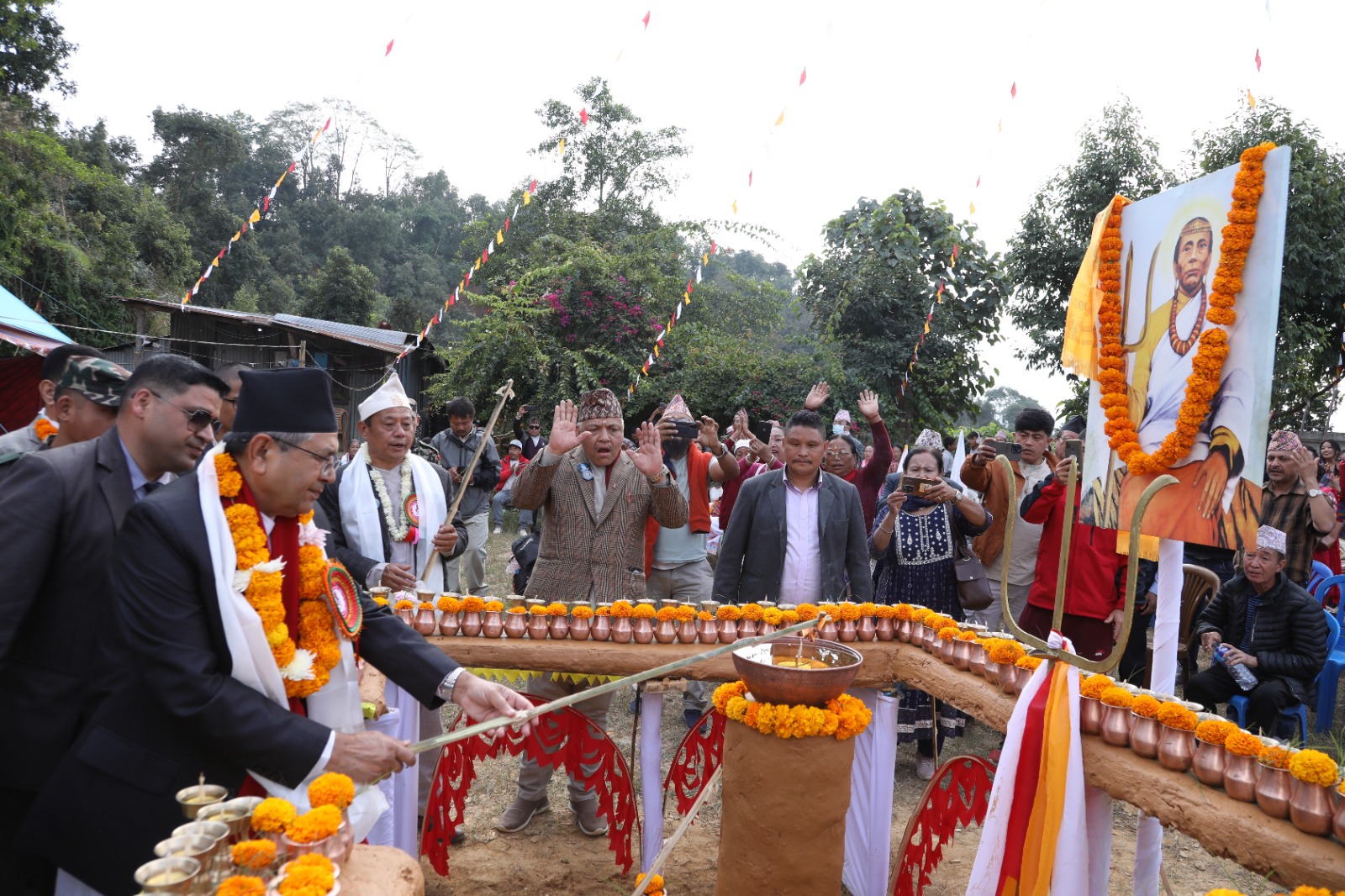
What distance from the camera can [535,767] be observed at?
4.23 m

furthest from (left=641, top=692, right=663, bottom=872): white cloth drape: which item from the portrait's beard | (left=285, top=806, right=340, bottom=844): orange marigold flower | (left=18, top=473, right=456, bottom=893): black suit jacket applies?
the portrait's beard

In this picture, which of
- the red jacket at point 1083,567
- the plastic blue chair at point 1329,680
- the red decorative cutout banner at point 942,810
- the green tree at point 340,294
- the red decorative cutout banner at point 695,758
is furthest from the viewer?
the green tree at point 340,294

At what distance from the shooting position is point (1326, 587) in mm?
5980

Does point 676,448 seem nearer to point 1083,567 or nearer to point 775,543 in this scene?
point 775,543

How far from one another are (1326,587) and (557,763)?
18.8ft

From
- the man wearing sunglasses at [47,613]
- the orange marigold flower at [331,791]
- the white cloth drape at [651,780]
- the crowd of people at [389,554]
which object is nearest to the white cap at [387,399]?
the crowd of people at [389,554]

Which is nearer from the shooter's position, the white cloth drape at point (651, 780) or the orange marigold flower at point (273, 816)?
the orange marigold flower at point (273, 816)

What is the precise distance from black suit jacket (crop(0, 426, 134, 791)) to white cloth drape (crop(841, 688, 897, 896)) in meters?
2.76

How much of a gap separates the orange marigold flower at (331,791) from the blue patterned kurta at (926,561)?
3.67 m

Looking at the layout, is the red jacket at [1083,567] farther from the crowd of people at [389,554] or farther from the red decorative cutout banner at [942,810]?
the red decorative cutout banner at [942,810]

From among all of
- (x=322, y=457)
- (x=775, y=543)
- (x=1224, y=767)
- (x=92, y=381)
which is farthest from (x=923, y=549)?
(x=92, y=381)

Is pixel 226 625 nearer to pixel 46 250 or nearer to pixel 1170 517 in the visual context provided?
pixel 1170 517

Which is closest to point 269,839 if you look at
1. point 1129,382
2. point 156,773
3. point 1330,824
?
point 156,773

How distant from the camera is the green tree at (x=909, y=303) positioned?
43.8ft
